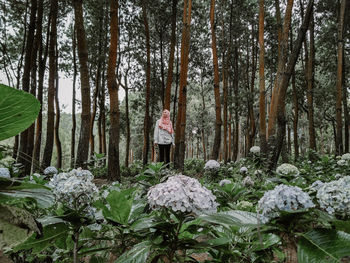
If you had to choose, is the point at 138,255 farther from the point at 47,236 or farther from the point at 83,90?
the point at 83,90

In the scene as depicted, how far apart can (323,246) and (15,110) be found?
1141 millimetres

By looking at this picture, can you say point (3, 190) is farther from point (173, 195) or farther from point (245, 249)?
point (245, 249)

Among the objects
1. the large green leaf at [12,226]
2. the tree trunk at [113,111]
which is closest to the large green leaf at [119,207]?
the large green leaf at [12,226]

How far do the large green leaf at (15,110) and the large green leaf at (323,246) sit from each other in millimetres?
1053

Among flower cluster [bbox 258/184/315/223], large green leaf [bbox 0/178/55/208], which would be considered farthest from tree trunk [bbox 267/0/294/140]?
large green leaf [bbox 0/178/55/208]

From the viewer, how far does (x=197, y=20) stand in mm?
18172

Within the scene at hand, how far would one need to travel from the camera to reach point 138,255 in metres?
1.10

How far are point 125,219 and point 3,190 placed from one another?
0.72 metres

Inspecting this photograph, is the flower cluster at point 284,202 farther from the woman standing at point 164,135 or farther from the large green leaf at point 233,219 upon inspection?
the woman standing at point 164,135

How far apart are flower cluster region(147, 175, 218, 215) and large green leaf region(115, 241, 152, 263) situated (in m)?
0.19

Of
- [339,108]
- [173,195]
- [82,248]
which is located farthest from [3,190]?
[339,108]

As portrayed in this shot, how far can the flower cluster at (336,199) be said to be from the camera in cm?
124

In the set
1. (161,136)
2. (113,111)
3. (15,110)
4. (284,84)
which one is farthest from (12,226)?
(161,136)

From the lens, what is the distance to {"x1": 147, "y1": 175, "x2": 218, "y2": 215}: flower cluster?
1.17m
